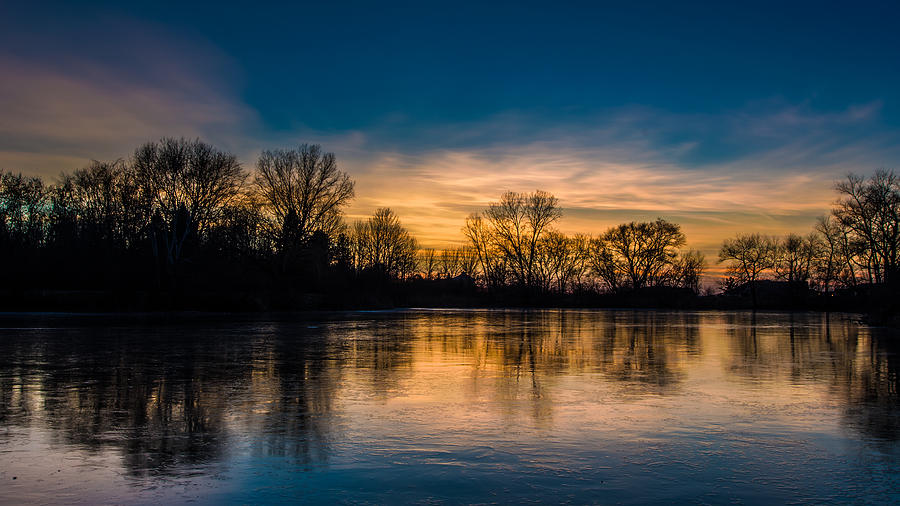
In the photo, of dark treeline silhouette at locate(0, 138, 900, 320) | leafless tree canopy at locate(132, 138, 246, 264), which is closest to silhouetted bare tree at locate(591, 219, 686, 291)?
dark treeline silhouette at locate(0, 138, 900, 320)

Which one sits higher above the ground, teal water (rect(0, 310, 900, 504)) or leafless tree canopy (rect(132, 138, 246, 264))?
leafless tree canopy (rect(132, 138, 246, 264))

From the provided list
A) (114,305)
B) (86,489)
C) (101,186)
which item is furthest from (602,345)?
(101,186)

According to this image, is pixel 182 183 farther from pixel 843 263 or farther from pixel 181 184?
pixel 843 263

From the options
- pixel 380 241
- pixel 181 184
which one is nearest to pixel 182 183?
pixel 181 184

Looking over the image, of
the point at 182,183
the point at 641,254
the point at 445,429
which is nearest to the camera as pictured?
the point at 445,429

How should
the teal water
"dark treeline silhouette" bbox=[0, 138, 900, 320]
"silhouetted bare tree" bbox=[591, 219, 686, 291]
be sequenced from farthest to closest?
"silhouetted bare tree" bbox=[591, 219, 686, 291]
"dark treeline silhouette" bbox=[0, 138, 900, 320]
the teal water

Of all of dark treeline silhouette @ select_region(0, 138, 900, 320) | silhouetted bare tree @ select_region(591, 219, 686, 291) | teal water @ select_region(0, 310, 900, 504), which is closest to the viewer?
teal water @ select_region(0, 310, 900, 504)

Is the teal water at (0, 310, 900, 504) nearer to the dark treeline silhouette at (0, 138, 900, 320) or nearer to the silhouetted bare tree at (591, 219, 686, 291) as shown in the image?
the dark treeline silhouette at (0, 138, 900, 320)

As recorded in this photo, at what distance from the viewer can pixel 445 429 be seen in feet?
25.2

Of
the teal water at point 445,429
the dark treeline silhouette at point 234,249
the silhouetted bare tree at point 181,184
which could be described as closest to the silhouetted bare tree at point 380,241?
the dark treeline silhouette at point 234,249

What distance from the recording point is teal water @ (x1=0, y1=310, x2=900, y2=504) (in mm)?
5363

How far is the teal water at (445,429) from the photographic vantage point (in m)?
5.36

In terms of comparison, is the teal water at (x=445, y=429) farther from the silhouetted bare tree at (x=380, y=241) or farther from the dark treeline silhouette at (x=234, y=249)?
the silhouetted bare tree at (x=380, y=241)

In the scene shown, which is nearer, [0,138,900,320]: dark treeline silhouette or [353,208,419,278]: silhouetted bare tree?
[0,138,900,320]: dark treeline silhouette
